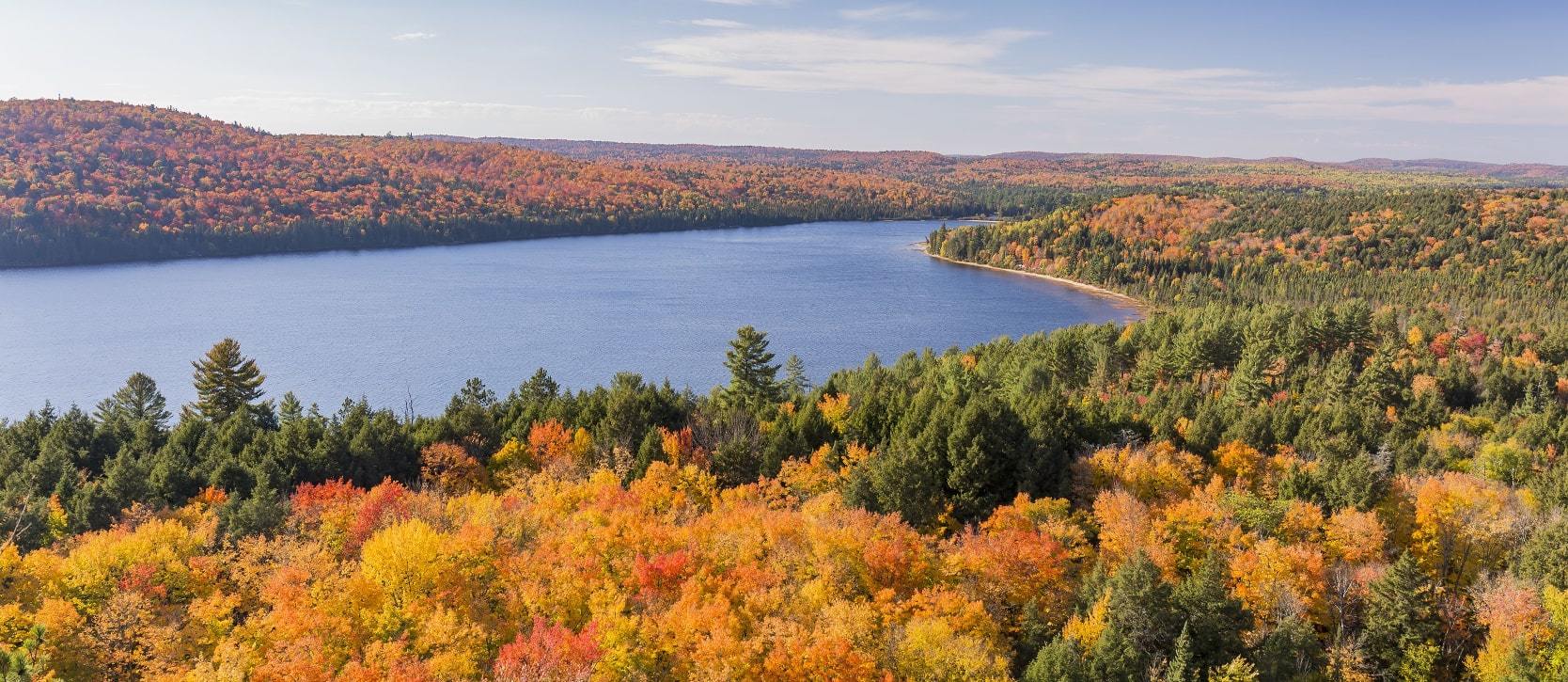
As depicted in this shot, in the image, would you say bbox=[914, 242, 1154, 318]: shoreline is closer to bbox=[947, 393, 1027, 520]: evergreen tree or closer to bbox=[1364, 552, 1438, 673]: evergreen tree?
bbox=[947, 393, 1027, 520]: evergreen tree

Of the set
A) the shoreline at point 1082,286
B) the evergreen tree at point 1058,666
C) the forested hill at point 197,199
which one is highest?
the forested hill at point 197,199

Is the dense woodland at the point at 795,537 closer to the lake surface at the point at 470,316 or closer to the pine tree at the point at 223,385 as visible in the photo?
the pine tree at the point at 223,385

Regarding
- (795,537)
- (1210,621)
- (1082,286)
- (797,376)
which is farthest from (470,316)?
(1082,286)

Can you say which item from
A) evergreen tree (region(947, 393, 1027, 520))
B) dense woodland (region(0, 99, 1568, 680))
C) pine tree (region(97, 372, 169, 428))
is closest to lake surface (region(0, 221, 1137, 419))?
pine tree (region(97, 372, 169, 428))

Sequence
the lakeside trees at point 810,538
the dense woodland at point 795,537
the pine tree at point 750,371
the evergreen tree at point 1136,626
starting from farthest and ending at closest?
the pine tree at point 750,371 → the lakeside trees at point 810,538 → the dense woodland at point 795,537 → the evergreen tree at point 1136,626

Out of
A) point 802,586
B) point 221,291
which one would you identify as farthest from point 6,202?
point 802,586

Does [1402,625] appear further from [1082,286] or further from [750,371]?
[1082,286]

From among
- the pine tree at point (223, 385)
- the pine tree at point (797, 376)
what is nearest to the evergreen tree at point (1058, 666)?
the pine tree at point (797, 376)
